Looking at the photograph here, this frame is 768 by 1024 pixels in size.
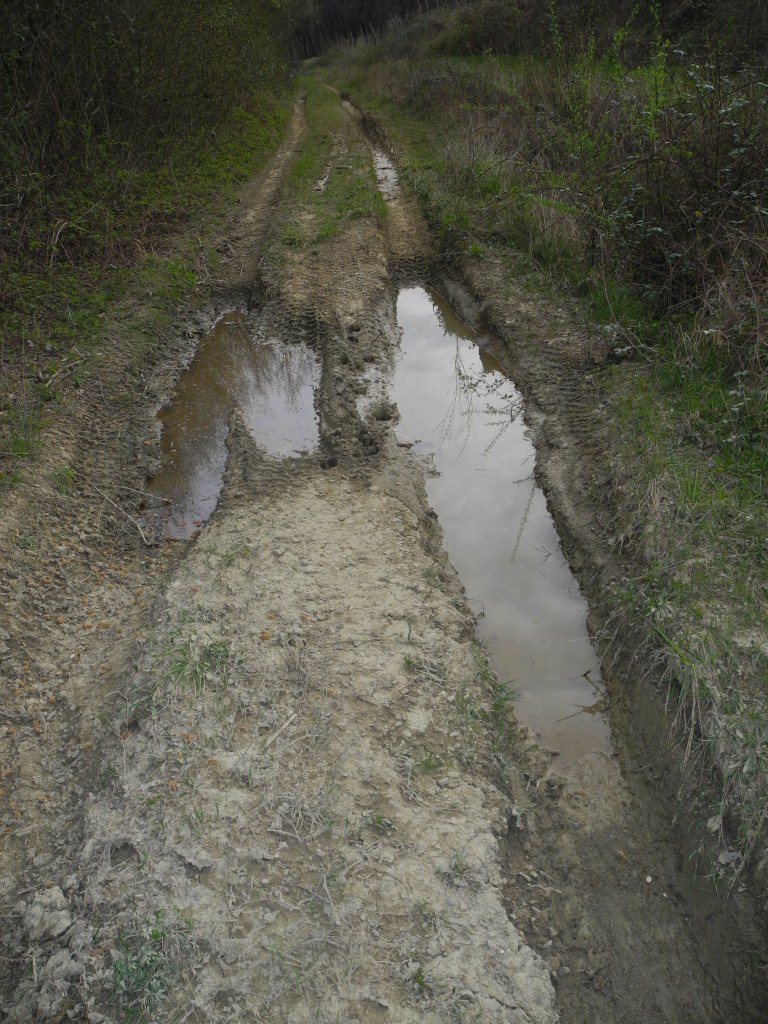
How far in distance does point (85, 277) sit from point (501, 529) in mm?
5506

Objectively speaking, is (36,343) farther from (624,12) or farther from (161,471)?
(624,12)

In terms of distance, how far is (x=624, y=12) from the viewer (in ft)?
39.5

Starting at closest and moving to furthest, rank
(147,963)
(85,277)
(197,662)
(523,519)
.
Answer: (147,963) → (197,662) → (523,519) → (85,277)

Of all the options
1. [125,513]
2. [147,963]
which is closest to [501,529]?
[125,513]

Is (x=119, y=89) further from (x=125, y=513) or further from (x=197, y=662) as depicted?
A: (x=197, y=662)

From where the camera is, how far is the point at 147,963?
2.34m

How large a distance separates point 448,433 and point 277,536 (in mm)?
2156

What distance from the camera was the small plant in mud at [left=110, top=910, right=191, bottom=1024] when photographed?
2.28 meters

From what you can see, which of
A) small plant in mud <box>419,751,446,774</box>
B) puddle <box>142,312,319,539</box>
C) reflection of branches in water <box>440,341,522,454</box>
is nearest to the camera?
small plant in mud <box>419,751,446,774</box>

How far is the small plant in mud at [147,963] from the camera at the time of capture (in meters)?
2.28

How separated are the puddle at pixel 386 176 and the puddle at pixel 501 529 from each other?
15.1 feet

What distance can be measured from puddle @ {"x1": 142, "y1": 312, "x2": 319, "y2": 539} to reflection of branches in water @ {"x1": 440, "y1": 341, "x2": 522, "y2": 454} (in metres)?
1.34

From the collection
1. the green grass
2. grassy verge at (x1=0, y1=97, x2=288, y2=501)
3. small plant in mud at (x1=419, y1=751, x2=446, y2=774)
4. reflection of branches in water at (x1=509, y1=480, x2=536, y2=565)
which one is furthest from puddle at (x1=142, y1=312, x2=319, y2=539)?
small plant in mud at (x1=419, y1=751, x2=446, y2=774)

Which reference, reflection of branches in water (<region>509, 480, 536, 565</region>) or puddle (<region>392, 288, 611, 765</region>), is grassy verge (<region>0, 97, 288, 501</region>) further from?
reflection of branches in water (<region>509, 480, 536, 565</region>)
